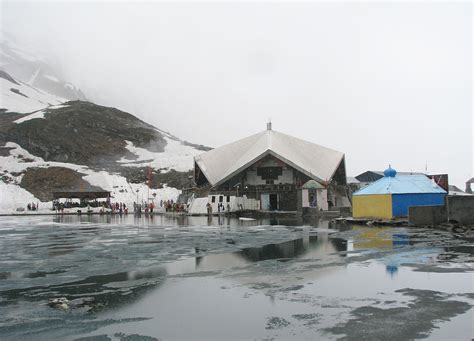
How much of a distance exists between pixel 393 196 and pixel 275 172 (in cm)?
2925

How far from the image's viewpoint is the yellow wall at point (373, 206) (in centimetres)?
3028

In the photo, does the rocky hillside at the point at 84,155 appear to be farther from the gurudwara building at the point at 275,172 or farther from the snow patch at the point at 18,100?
the gurudwara building at the point at 275,172

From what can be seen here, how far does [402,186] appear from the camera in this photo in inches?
1241

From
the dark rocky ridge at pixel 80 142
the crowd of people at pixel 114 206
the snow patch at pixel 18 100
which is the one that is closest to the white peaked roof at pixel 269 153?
the crowd of people at pixel 114 206

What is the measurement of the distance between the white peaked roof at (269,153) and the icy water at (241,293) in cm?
4138

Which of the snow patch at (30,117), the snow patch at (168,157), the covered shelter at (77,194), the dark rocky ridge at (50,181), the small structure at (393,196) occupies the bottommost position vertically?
the small structure at (393,196)

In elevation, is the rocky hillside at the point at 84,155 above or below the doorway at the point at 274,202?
above

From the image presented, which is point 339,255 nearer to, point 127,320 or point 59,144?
point 127,320

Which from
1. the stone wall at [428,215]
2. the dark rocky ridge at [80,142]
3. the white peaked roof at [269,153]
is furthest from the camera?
the dark rocky ridge at [80,142]

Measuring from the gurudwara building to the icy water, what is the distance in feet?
117

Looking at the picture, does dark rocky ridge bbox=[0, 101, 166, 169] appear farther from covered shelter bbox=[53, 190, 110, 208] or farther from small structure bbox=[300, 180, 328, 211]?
small structure bbox=[300, 180, 328, 211]

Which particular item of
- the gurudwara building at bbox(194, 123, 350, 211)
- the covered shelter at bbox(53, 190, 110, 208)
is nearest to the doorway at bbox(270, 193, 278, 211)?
the gurudwara building at bbox(194, 123, 350, 211)

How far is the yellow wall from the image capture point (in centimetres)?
3028

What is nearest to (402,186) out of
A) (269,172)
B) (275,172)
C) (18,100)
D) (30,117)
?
(275,172)
